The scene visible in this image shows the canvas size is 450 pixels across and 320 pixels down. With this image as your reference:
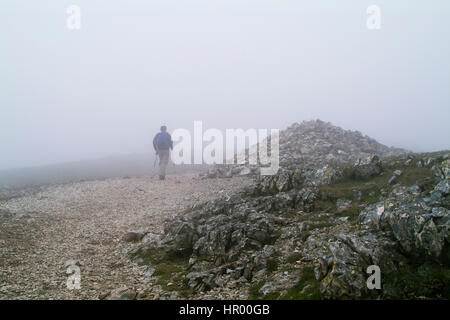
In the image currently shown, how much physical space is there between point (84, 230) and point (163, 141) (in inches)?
757

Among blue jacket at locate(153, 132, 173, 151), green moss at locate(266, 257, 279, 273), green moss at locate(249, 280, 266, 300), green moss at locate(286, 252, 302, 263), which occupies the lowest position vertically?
green moss at locate(249, 280, 266, 300)

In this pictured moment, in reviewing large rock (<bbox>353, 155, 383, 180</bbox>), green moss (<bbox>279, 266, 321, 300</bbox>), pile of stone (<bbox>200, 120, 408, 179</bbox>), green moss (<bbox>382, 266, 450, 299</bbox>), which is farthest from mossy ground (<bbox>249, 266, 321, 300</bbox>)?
pile of stone (<bbox>200, 120, 408, 179</bbox>)

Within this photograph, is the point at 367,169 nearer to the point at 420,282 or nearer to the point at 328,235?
the point at 328,235

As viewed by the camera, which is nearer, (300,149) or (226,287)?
(226,287)

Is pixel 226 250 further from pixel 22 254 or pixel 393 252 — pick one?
pixel 22 254

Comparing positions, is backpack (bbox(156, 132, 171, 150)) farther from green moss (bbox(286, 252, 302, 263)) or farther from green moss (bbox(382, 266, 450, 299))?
green moss (bbox(382, 266, 450, 299))

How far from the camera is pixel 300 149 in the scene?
46.0m

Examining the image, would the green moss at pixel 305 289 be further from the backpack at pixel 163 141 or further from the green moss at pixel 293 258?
the backpack at pixel 163 141

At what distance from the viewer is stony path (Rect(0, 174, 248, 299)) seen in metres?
14.1

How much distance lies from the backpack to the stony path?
17.7 ft

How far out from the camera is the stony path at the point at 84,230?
14.1 m

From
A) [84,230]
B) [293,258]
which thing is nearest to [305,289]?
[293,258]

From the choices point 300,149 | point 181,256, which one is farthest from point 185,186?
point 181,256
